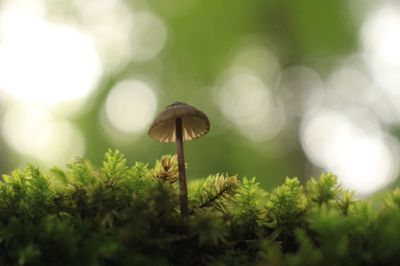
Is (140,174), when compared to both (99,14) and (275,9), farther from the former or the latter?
(99,14)

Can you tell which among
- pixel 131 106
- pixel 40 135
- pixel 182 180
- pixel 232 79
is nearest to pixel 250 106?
pixel 232 79

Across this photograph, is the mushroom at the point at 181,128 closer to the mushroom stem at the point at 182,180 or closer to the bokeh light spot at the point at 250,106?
the mushroom stem at the point at 182,180

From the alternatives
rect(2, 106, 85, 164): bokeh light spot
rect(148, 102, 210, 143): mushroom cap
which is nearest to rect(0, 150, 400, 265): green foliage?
rect(148, 102, 210, 143): mushroom cap

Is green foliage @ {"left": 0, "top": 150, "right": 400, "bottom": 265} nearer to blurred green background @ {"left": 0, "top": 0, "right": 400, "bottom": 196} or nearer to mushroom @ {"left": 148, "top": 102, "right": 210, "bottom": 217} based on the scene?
mushroom @ {"left": 148, "top": 102, "right": 210, "bottom": 217}

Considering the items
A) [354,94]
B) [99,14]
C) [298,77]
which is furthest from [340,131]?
[99,14]

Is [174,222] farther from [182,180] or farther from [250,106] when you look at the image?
[250,106]

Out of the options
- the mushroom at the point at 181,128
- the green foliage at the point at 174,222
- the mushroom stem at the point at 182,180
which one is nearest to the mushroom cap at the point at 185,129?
the mushroom at the point at 181,128
